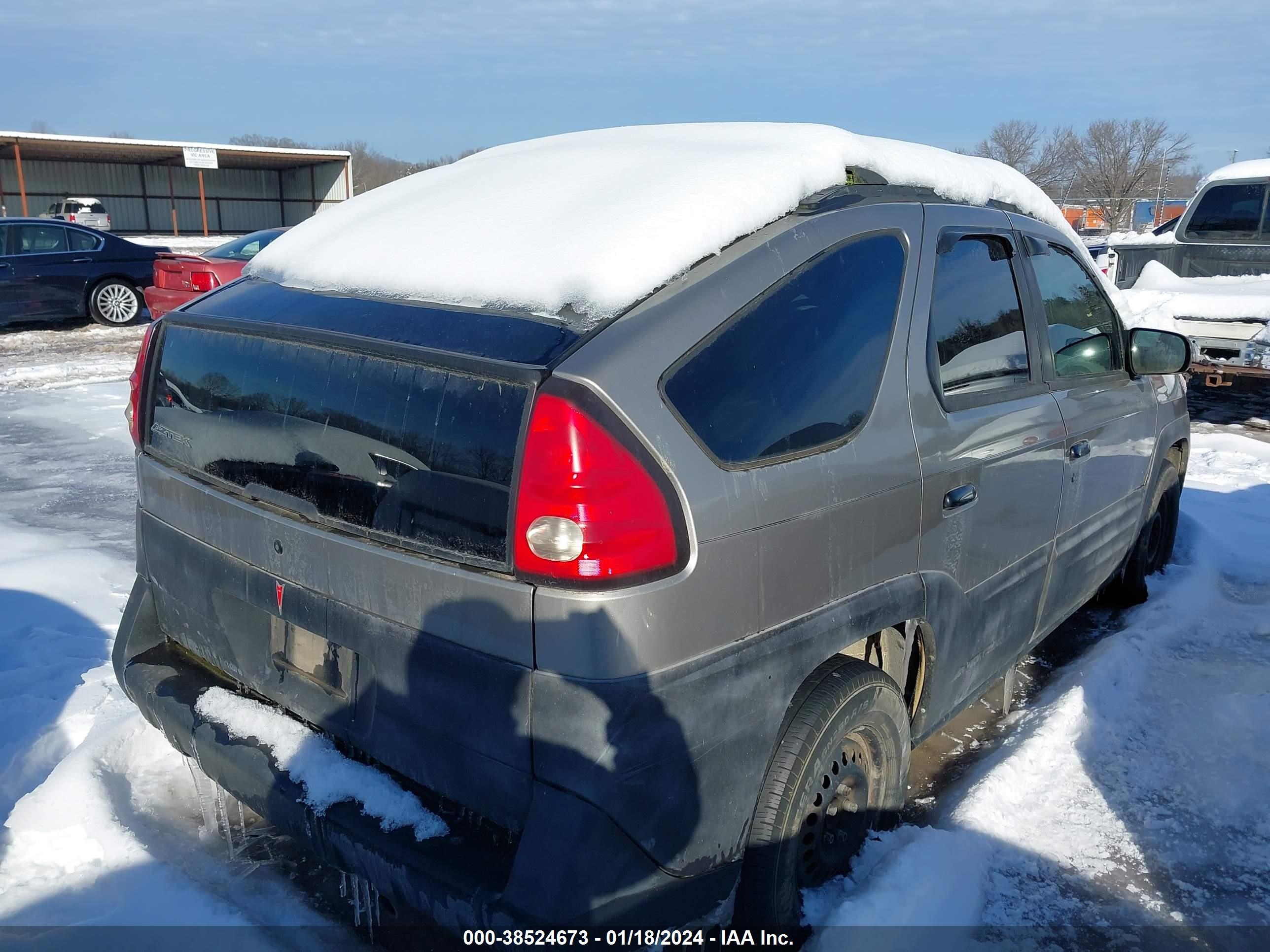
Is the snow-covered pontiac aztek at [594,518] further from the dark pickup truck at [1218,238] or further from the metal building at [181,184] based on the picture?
the metal building at [181,184]

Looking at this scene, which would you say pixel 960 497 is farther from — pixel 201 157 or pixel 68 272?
pixel 201 157

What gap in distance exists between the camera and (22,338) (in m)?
13.7

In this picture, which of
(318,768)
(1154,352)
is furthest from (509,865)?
(1154,352)

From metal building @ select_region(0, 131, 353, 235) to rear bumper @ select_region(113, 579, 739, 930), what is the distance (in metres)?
33.2

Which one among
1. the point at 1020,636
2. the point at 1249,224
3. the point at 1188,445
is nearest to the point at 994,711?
the point at 1020,636

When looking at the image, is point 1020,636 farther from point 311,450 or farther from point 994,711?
point 311,450

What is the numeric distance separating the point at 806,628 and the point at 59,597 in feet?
11.9

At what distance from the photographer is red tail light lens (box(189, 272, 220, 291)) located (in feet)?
38.9

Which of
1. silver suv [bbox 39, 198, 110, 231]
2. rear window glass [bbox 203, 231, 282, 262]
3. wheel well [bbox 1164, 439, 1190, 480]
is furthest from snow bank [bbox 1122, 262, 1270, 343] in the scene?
silver suv [bbox 39, 198, 110, 231]

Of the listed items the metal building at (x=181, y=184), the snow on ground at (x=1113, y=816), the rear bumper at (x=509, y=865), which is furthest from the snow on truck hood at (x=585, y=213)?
the metal building at (x=181, y=184)

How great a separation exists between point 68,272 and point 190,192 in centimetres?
2837

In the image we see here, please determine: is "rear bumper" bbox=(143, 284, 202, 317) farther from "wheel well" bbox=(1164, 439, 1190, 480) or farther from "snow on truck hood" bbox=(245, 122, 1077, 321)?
"wheel well" bbox=(1164, 439, 1190, 480)

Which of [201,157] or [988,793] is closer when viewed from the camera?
[988,793]

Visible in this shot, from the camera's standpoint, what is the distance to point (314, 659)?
89.5 inches
